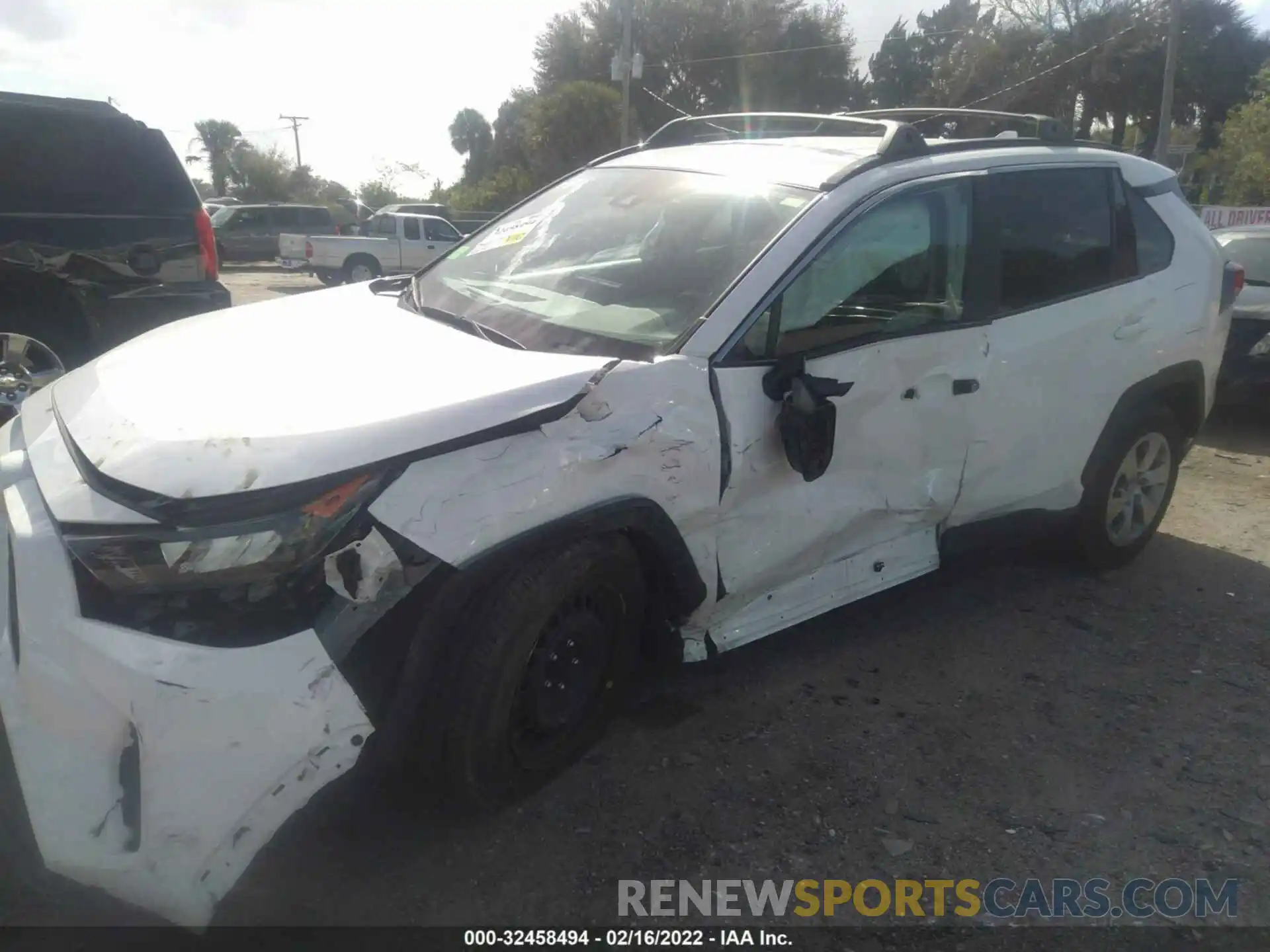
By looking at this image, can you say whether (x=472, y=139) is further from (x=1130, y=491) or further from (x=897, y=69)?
(x=1130, y=491)

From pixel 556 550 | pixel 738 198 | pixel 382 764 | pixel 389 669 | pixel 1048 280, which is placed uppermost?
pixel 738 198

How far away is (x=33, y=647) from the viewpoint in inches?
77.4

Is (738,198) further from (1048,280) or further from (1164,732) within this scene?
(1164,732)

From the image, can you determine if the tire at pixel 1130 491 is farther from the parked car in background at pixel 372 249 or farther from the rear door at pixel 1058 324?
the parked car in background at pixel 372 249

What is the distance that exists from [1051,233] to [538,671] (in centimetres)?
260

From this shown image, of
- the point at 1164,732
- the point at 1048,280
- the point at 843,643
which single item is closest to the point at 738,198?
the point at 1048,280

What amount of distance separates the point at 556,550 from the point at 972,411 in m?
1.72

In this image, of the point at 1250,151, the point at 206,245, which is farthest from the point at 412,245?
the point at 1250,151

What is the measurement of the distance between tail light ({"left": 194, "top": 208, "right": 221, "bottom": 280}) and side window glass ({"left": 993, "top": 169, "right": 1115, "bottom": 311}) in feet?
13.6

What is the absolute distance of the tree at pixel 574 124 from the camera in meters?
34.5

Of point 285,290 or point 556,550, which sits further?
point 285,290

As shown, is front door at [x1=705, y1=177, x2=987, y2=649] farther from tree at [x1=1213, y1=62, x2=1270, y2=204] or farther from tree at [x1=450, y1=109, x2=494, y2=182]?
tree at [x1=450, y1=109, x2=494, y2=182]

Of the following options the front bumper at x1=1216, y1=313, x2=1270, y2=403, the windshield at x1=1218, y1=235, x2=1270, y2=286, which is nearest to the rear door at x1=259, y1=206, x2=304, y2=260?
the windshield at x1=1218, y1=235, x2=1270, y2=286

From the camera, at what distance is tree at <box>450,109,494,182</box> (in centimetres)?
5194
